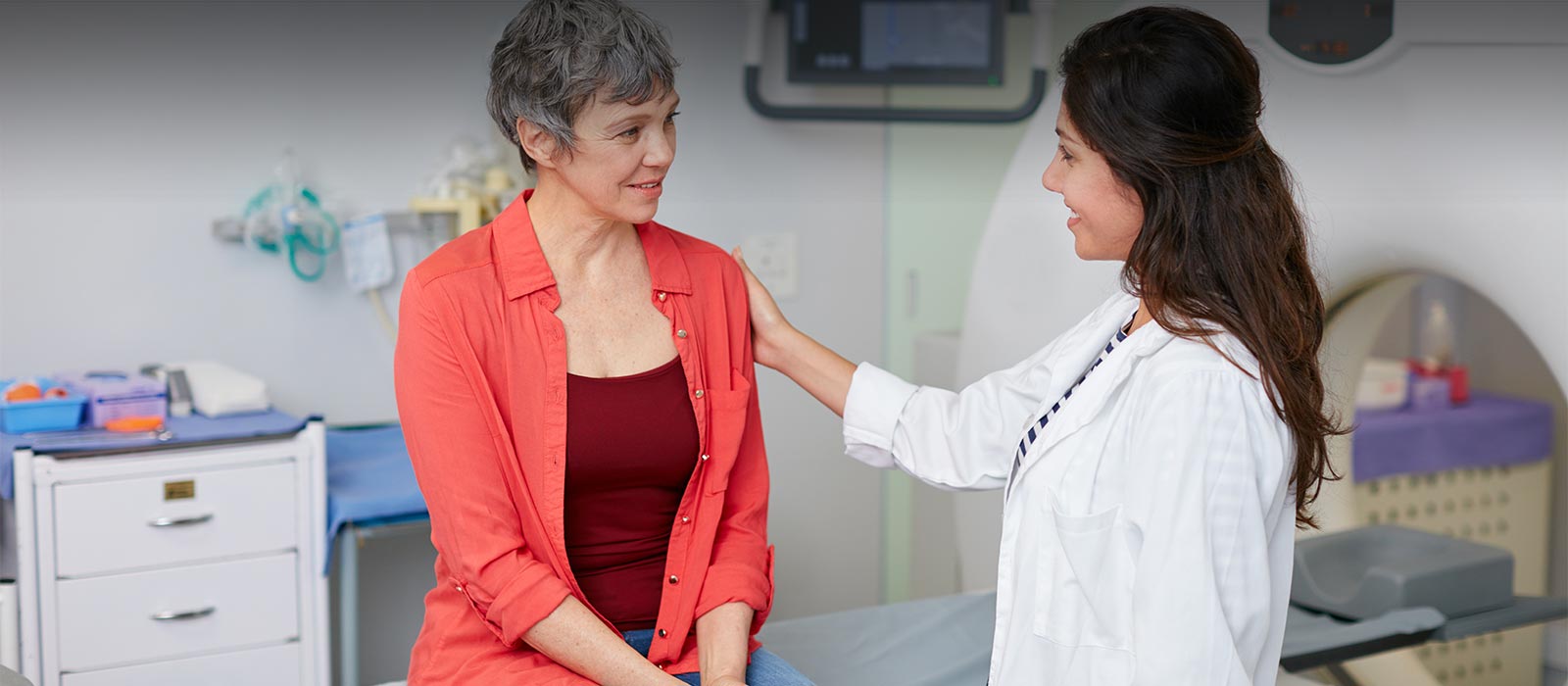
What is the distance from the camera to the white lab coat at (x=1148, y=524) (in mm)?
1129

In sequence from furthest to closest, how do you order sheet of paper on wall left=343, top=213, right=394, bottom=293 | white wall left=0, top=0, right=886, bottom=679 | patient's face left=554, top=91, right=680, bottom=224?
sheet of paper on wall left=343, top=213, right=394, bottom=293, white wall left=0, top=0, right=886, bottom=679, patient's face left=554, top=91, right=680, bottom=224

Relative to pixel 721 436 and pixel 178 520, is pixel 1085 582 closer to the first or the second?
pixel 721 436

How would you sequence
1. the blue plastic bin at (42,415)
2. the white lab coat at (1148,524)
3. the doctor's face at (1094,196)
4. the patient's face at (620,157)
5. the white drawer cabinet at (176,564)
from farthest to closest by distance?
the blue plastic bin at (42,415) < the white drawer cabinet at (176,564) < the patient's face at (620,157) < the doctor's face at (1094,196) < the white lab coat at (1148,524)

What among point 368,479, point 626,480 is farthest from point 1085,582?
point 368,479

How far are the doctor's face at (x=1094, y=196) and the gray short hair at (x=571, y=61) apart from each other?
0.43m

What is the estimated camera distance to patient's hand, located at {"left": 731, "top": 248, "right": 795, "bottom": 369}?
163 centimetres

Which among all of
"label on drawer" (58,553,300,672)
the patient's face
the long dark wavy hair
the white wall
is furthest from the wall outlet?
the long dark wavy hair

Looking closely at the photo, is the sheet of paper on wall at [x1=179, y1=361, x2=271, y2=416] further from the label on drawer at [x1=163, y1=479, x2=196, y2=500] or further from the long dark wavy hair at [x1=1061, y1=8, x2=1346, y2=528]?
the long dark wavy hair at [x1=1061, y1=8, x2=1346, y2=528]

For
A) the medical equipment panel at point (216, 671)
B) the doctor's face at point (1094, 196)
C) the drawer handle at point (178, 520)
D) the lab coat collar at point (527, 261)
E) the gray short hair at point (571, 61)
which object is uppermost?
the gray short hair at point (571, 61)

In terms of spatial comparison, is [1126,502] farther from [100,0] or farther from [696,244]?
[100,0]

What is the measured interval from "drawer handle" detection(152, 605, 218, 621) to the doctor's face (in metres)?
1.47

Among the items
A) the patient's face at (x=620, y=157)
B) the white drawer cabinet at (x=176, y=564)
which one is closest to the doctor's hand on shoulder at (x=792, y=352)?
the patient's face at (x=620, y=157)

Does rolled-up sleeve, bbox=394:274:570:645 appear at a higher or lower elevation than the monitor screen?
lower

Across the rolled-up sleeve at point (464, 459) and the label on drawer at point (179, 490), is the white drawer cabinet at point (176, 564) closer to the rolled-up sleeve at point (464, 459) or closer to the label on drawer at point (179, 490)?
the label on drawer at point (179, 490)
